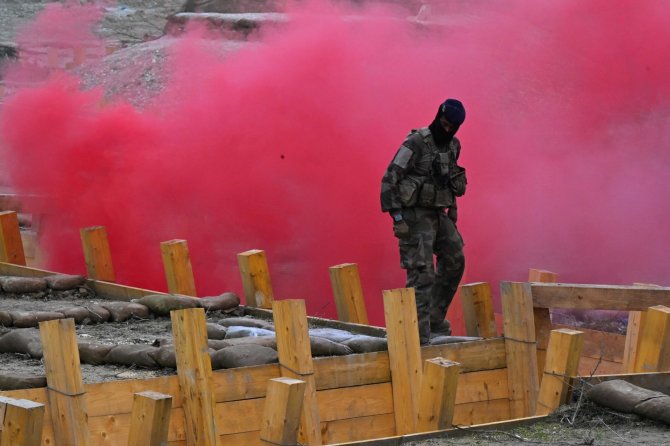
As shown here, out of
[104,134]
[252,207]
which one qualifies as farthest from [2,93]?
[252,207]

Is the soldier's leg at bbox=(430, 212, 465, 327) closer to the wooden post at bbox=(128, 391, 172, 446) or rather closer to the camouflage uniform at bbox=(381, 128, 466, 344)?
the camouflage uniform at bbox=(381, 128, 466, 344)

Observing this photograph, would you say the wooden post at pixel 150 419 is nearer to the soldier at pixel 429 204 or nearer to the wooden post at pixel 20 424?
the wooden post at pixel 20 424

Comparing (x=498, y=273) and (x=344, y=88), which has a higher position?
(x=344, y=88)

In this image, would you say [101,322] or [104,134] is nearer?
[101,322]

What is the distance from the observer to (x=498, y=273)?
13820mm

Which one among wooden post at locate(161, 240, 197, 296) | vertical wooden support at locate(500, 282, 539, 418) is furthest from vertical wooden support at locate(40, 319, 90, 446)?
wooden post at locate(161, 240, 197, 296)

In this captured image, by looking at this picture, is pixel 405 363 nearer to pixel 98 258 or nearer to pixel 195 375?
pixel 195 375

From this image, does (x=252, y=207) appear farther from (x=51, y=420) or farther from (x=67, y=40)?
(x=67, y=40)

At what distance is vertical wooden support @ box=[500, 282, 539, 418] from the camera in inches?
344

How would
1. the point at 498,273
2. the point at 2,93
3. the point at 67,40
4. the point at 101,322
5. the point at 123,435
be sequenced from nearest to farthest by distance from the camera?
1. the point at 123,435
2. the point at 101,322
3. the point at 498,273
4. the point at 2,93
5. the point at 67,40

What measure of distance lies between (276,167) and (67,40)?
12.8 m

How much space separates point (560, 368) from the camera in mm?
7480

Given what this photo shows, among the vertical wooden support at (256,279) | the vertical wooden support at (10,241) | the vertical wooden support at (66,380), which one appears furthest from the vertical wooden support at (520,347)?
the vertical wooden support at (10,241)

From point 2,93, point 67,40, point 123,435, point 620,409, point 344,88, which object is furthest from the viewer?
point 67,40
